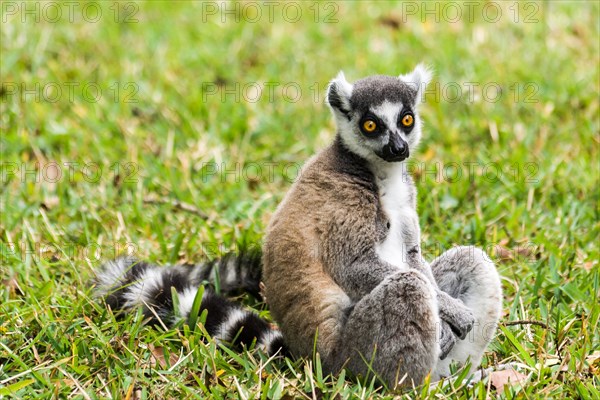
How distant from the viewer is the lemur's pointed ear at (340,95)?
408 centimetres

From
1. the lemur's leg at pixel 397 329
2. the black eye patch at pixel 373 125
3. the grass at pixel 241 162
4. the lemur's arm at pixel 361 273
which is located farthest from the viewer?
the black eye patch at pixel 373 125

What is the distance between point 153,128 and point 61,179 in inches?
41.7

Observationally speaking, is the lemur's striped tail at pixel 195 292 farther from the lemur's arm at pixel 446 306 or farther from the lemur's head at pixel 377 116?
the lemur's head at pixel 377 116

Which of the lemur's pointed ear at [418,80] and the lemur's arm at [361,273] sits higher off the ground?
the lemur's pointed ear at [418,80]

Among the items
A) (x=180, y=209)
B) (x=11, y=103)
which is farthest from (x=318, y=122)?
(x=11, y=103)

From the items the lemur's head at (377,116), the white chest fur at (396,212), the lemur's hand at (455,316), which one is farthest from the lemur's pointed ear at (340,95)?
the lemur's hand at (455,316)

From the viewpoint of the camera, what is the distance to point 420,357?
142 inches

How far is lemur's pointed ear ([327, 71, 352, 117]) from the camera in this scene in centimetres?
408

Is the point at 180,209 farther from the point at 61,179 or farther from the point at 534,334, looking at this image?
the point at 534,334

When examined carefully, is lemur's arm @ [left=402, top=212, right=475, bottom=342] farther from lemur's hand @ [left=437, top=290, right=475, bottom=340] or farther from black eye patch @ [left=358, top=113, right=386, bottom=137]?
black eye patch @ [left=358, top=113, right=386, bottom=137]

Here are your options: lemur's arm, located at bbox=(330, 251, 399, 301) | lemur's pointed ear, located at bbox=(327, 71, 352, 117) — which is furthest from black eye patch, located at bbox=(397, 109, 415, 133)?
lemur's arm, located at bbox=(330, 251, 399, 301)

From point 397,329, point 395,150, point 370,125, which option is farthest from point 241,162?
point 397,329

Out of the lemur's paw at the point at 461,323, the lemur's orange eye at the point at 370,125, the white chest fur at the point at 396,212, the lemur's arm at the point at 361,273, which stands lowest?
the lemur's paw at the point at 461,323

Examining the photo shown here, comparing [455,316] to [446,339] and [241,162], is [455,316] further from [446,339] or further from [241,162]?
[241,162]
